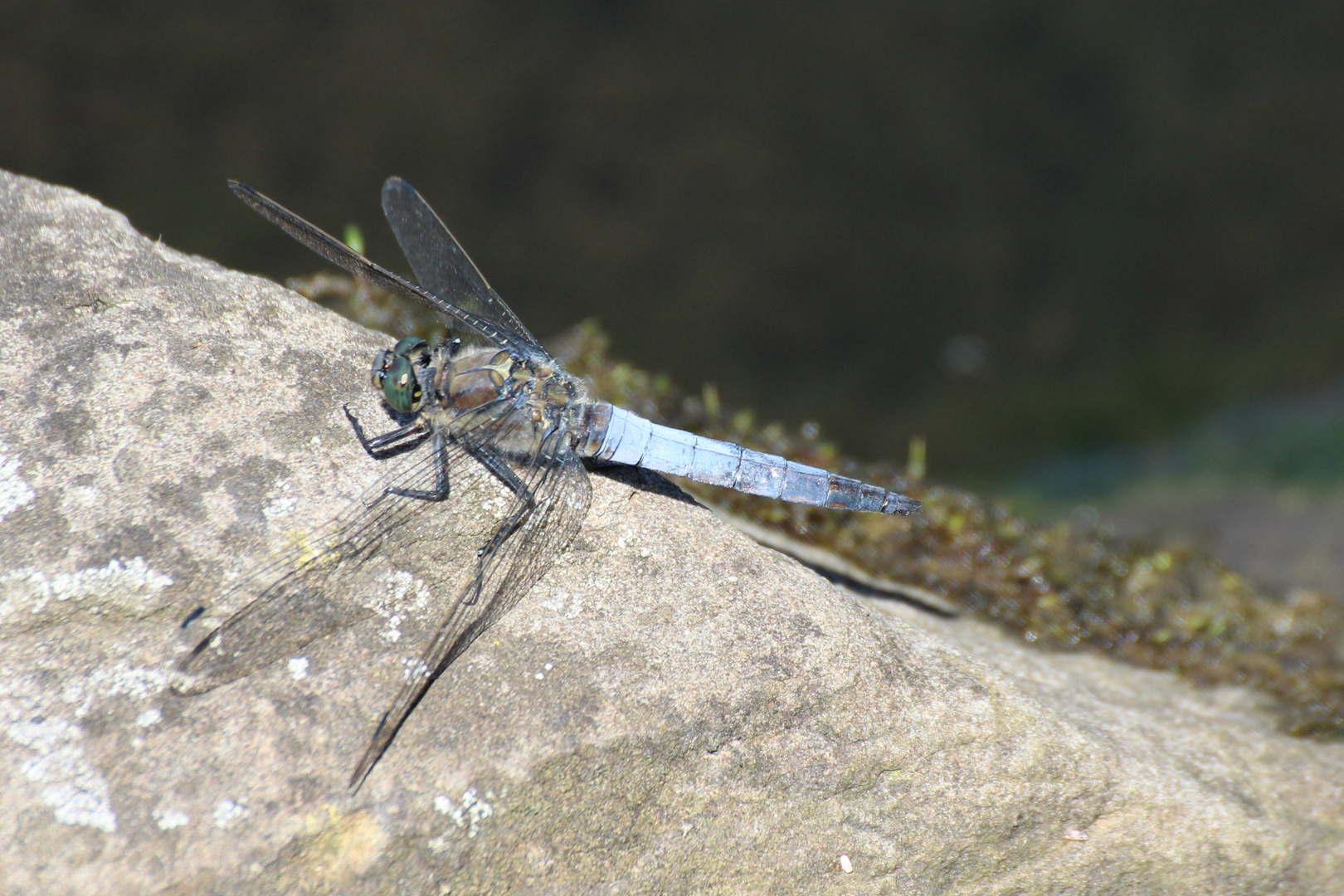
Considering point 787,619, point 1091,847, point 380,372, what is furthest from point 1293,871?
Result: point 380,372

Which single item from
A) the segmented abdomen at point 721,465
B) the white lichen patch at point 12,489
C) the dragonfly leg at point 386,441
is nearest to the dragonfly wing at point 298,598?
the dragonfly leg at point 386,441

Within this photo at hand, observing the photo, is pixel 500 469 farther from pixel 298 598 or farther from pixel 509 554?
pixel 298 598

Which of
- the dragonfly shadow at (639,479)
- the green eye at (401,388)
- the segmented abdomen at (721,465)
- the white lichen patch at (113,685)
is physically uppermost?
the segmented abdomen at (721,465)

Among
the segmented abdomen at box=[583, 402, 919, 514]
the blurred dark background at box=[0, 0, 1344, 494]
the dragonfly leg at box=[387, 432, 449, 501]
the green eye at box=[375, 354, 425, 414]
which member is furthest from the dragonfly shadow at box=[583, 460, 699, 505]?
the blurred dark background at box=[0, 0, 1344, 494]

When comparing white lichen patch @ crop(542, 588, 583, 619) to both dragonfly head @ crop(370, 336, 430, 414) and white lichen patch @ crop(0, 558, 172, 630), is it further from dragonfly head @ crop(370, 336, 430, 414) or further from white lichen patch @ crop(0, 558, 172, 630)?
white lichen patch @ crop(0, 558, 172, 630)

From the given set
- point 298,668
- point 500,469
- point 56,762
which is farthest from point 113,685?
point 500,469

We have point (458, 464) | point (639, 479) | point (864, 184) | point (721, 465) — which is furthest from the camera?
point (864, 184)

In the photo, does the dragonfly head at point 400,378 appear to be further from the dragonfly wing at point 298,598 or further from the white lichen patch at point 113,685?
the white lichen patch at point 113,685

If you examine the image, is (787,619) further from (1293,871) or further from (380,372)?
(1293,871)
